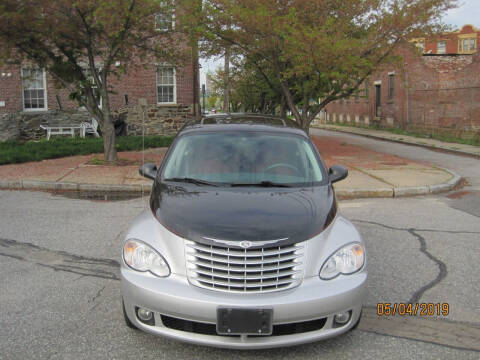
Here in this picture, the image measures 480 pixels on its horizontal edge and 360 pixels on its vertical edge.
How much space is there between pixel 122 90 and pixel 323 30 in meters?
12.8

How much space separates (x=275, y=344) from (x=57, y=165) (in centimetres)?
1163

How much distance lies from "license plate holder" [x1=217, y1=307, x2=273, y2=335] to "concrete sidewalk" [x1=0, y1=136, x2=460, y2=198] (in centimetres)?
723

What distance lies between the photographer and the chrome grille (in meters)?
3.24

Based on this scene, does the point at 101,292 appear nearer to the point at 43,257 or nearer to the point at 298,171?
the point at 43,257

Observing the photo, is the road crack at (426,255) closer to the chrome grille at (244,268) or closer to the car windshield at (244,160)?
the car windshield at (244,160)

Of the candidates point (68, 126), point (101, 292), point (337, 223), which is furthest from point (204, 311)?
point (68, 126)

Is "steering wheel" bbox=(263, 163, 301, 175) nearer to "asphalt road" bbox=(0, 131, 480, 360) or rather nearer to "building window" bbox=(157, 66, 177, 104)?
"asphalt road" bbox=(0, 131, 480, 360)

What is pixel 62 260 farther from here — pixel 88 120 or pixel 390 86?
pixel 390 86

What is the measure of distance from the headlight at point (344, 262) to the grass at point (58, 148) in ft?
41.0

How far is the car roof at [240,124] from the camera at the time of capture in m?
5.04

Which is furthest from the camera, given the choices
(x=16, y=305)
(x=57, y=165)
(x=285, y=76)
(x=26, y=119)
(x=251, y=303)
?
(x=26, y=119)

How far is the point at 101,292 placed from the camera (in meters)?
4.54

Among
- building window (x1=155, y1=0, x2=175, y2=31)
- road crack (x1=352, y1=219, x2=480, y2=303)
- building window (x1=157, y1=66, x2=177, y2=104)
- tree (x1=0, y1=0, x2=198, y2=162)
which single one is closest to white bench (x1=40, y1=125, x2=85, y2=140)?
building window (x1=157, y1=66, x2=177, y2=104)

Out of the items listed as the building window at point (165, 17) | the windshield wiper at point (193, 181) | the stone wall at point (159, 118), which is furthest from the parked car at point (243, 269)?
the stone wall at point (159, 118)
